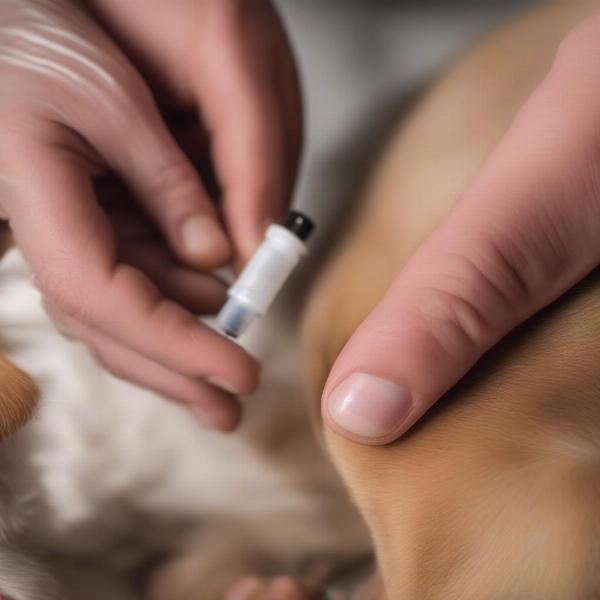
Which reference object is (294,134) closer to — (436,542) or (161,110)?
(161,110)

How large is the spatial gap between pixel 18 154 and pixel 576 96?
0.33 m

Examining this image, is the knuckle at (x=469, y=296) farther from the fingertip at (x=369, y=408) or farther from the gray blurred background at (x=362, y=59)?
the gray blurred background at (x=362, y=59)

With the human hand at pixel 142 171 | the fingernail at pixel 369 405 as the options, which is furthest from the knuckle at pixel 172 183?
the fingernail at pixel 369 405

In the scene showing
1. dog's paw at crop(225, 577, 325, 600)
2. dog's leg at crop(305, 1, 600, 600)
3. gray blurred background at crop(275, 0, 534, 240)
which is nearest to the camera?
dog's leg at crop(305, 1, 600, 600)

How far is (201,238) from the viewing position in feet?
1.75

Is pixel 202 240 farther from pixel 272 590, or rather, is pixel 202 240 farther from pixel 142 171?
pixel 272 590

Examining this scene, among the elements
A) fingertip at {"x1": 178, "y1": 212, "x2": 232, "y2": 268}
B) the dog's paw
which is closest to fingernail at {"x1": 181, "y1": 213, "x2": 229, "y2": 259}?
fingertip at {"x1": 178, "y1": 212, "x2": 232, "y2": 268}

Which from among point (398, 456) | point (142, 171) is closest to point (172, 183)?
point (142, 171)

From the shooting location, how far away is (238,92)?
22.7 inches

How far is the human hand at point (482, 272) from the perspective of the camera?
0.39 meters

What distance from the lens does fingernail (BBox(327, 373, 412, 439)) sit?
387mm

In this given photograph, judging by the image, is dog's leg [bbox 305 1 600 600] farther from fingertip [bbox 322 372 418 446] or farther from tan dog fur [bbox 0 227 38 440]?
tan dog fur [bbox 0 227 38 440]

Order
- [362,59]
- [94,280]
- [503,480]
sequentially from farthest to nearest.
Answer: [362,59] < [94,280] < [503,480]

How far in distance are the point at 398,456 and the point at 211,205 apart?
0.24 metres
